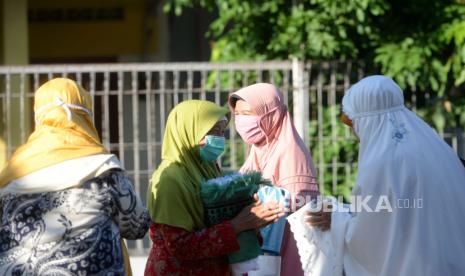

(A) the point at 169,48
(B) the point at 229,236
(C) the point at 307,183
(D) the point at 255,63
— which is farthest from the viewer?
(A) the point at 169,48

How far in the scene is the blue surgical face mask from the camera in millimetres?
3986

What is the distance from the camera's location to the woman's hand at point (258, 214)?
389cm

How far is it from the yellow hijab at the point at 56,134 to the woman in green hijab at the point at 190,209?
0.33m

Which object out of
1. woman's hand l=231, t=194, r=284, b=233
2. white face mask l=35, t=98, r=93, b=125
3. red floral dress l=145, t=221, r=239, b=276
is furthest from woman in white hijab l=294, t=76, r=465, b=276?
white face mask l=35, t=98, r=93, b=125

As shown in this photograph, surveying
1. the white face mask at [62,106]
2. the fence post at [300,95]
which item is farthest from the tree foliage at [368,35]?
the white face mask at [62,106]

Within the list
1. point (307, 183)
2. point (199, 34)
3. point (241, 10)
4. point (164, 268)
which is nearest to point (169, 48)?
point (199, 34)

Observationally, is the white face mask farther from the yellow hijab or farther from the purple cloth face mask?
the purple cloth face mask

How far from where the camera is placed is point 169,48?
10266 mm

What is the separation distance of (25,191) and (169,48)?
679 cm

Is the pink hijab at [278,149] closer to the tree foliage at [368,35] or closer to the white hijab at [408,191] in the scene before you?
the white hijab at [408,191]

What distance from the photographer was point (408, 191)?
376cm

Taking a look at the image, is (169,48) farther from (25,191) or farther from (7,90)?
(25,191)

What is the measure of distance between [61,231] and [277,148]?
144cm

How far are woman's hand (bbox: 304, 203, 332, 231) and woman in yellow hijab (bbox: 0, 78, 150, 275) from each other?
0.97m
